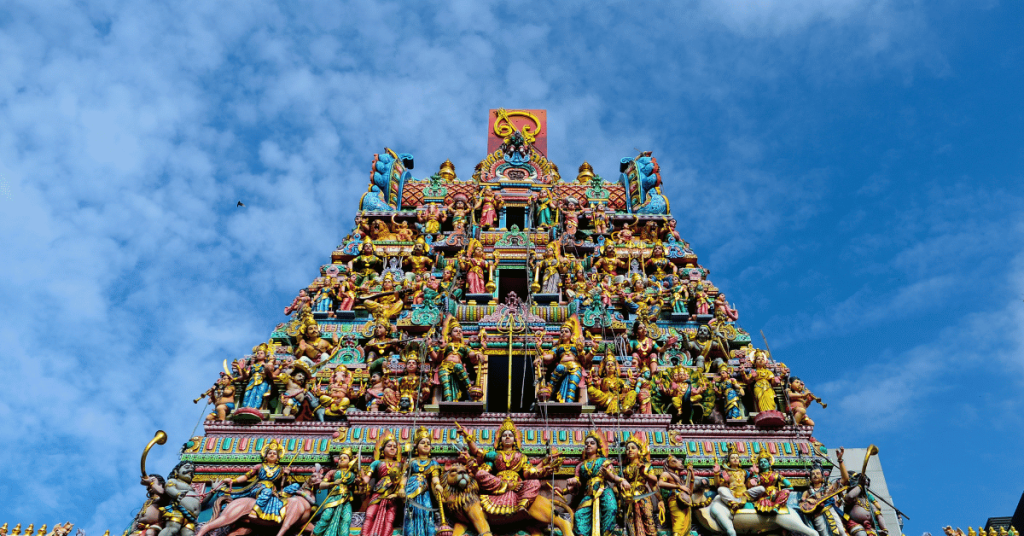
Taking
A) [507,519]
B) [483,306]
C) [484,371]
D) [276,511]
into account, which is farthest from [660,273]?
[276,511]

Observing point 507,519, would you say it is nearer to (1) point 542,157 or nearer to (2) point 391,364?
(2) point 391,364

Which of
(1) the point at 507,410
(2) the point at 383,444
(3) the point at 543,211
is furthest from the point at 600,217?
(2) the point at 383,444

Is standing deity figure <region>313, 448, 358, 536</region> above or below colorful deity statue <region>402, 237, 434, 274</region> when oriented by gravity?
below

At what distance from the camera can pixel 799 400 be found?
14281 millimetres

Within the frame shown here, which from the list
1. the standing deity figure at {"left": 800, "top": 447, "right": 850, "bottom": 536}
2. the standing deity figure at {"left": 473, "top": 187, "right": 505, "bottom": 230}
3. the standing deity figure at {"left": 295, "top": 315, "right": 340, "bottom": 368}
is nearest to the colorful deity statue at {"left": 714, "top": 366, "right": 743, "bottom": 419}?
the standing deity figure at {"left": 800, "top": 447, "right": 850, "bottom": 536}

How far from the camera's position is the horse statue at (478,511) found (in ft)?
38.4

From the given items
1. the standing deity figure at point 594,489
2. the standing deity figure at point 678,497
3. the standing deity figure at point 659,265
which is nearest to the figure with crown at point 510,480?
the standing deity figure at point 594,489

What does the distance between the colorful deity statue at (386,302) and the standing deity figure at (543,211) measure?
4454mm

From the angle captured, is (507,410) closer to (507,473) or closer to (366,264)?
(507,473)

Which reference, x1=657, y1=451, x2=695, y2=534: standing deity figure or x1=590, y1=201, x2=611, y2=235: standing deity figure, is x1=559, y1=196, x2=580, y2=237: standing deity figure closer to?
x1=590, y1=201, x2=611, y2=235: standing deity figure

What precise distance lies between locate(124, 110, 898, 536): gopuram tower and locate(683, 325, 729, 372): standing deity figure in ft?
0.18

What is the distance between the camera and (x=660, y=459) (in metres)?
13.0

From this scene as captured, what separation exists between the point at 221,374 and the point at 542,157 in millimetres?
12033

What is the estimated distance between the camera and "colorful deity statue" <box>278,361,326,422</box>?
14.1 meters
